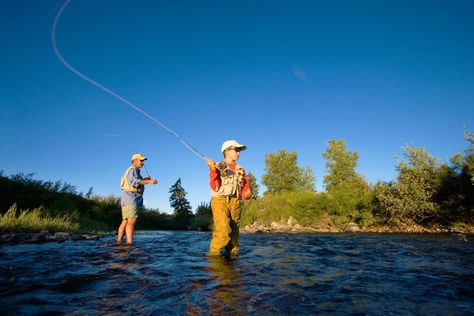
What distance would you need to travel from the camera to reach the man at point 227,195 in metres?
6.19

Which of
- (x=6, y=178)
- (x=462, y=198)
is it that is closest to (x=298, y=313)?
(x=6, y=178)

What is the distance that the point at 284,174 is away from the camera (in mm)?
59781

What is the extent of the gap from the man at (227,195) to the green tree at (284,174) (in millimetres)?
52750

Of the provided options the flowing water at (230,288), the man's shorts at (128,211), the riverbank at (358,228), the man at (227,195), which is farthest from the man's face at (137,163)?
the riverbank at (358,228)

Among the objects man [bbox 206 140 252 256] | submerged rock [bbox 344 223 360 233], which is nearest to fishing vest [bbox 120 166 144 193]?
man [bbox 206 140 252 256]

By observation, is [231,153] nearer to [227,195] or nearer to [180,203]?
[227,195]

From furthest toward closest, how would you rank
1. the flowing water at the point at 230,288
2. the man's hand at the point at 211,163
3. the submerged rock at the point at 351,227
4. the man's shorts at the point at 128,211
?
the submerged rock at the point at 351,227 < the man's shorts at the point at 128,211 < the man's hand at the point at 211,163 < the flowing water at the point at 230,288

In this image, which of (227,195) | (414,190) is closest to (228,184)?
(227,195)

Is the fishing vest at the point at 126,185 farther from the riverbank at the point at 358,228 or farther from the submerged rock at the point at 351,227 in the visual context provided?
the submerged rock at the point at 351,227

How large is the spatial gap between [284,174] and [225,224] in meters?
54.5

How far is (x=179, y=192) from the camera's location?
54.4 meters

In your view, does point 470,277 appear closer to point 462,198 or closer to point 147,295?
point 147,295

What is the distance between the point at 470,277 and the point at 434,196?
2171 cm

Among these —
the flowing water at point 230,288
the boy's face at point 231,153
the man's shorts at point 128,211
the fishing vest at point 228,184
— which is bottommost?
the flowing water at point 230,288
